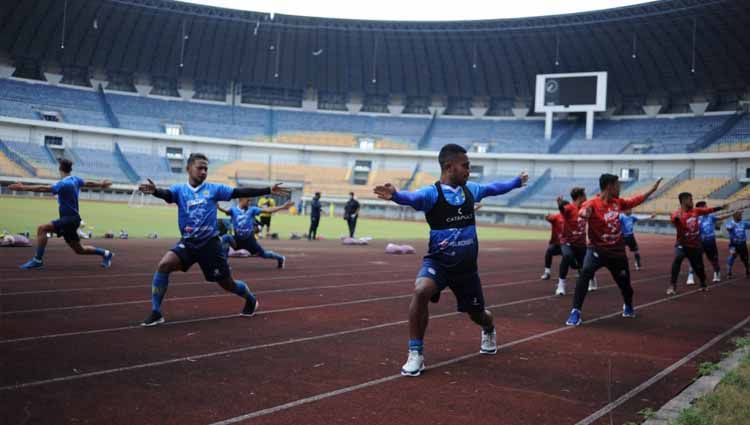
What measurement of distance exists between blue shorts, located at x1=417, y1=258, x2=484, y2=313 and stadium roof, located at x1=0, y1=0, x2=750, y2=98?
2115 inches

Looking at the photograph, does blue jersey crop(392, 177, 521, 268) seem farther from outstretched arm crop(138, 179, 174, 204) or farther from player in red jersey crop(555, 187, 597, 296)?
player in red jersey crop(555, 187, 597, 296)

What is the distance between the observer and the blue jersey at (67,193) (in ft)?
39.2

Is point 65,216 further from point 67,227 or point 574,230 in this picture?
point 574,230

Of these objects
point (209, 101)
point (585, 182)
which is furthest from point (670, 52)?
point (209, 101)

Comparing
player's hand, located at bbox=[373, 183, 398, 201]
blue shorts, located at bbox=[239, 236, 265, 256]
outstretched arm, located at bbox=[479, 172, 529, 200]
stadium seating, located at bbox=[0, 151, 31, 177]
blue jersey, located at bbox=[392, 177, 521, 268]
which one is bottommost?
blue shorts, located at bbox=[239, 236, 265, 256]

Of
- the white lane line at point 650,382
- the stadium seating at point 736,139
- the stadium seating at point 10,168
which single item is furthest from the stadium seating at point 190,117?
the white lane line at point 650,382

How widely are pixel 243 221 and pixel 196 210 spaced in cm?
670

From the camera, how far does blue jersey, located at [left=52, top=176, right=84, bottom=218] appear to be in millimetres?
11938

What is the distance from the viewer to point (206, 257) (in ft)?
24.8

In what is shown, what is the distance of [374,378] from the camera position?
18.0 feet

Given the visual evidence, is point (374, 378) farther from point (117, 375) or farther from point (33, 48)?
point (33, 48)

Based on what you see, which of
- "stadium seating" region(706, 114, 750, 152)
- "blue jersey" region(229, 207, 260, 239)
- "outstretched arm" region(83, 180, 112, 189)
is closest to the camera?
"outstretched arm" region(83, 180, 112, 189)

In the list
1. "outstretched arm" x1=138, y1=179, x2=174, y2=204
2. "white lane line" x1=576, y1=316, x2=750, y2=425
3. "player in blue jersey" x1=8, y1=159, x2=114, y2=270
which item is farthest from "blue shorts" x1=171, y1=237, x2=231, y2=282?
"player in blue jersey" x1=8, y1=159, x2=114, y2=270

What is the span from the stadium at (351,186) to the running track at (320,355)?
0.04m
